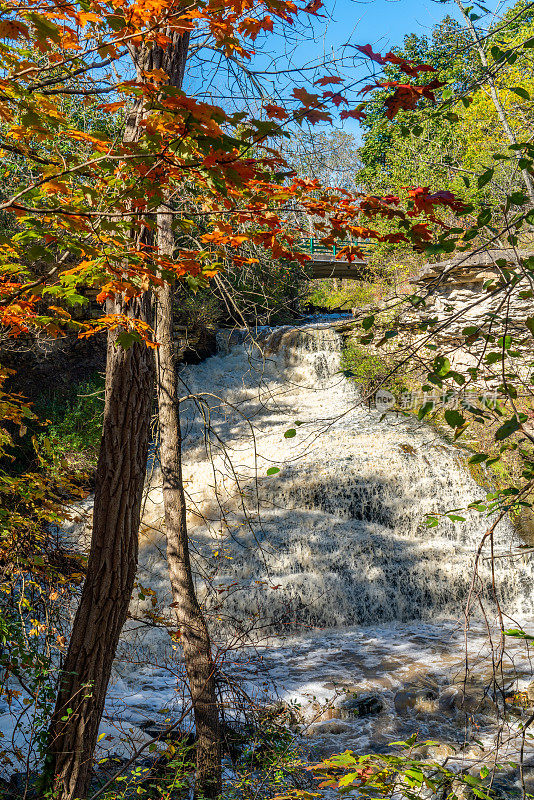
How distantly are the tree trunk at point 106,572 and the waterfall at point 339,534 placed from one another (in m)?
2.83

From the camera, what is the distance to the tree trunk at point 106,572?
9.19ft

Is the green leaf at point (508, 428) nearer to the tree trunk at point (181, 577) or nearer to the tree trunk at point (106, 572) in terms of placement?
the tree trunk at point (106, 572)

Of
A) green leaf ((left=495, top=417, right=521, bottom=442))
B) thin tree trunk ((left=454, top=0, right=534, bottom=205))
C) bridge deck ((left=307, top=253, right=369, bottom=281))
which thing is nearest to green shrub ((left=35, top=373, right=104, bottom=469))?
thin tree trunk ((left=454, top=0, right=534, bottom=205))

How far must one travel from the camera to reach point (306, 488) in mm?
8133

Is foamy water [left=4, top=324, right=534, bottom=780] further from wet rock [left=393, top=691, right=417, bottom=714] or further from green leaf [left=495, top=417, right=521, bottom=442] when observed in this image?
green leaf [left=495, top=417, right=521, bottom=442]

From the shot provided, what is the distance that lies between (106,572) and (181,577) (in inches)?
35.0

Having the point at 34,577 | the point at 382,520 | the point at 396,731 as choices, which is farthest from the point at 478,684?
the point at 34,577

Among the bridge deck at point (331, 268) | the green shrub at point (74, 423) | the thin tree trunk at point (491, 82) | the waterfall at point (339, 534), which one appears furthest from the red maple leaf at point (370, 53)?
the bridge deck at point (331, 268)

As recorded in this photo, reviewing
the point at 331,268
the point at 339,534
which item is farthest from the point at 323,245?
the point at 331,268

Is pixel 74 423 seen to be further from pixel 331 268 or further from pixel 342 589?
pixel 331 268

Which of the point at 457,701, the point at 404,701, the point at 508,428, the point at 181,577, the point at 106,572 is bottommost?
the point at 457,701

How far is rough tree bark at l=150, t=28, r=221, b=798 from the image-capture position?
352 centimetres

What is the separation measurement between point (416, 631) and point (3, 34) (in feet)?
22.2

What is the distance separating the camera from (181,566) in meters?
3.71
